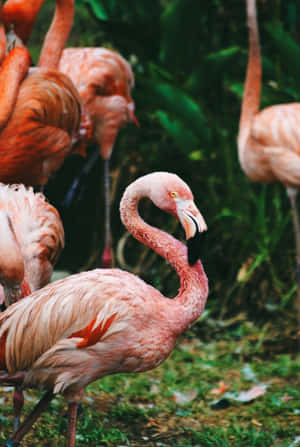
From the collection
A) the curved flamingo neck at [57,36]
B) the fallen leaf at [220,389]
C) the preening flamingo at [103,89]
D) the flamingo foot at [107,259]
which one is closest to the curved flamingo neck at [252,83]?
the preening flamingo at [103,89]

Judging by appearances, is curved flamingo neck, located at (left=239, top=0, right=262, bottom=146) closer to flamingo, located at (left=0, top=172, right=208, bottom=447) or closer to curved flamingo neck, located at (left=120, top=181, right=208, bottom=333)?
curved flamingo neck, located at (left=120, top=181, right=208, bottom=333)

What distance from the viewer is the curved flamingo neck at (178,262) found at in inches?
97.6

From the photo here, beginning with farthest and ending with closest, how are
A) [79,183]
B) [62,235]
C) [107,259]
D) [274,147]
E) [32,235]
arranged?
[79,183], [107,259], [274,147], [62,235], [32,235]

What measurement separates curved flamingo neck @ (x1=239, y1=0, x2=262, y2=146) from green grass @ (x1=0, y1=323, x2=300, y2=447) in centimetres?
148

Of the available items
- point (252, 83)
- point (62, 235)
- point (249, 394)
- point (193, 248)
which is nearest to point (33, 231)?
point (62, 235)

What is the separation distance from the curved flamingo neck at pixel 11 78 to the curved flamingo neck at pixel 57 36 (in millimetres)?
613

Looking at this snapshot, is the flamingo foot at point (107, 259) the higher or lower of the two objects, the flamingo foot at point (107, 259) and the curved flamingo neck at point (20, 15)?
the lower

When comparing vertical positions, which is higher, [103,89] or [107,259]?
[103,89]

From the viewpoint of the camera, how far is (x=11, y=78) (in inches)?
133

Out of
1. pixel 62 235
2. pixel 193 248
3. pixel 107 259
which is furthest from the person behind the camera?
pixel 107 259

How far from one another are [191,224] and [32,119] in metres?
1.38

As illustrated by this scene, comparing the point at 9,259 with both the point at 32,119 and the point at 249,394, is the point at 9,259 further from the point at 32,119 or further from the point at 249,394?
the point at 249,394

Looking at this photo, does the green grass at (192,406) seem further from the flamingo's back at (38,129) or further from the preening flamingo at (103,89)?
the flamingo's back at (38,129)

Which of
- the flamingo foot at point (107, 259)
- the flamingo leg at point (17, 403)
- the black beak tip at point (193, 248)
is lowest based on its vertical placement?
the flamingo foot at point (107, 259)
